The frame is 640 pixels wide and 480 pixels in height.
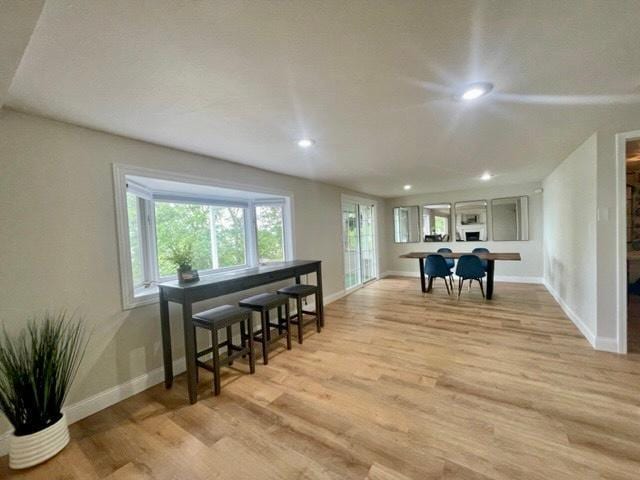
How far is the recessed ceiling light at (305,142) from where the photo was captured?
2558 mm

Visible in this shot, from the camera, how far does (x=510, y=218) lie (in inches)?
240

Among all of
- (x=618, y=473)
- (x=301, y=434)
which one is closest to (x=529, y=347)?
(x=618, y=473)

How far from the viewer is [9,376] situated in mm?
1584

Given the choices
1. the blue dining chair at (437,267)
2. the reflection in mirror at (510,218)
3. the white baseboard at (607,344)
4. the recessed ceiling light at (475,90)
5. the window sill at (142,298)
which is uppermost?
the recessed ceiling light at (475,90)

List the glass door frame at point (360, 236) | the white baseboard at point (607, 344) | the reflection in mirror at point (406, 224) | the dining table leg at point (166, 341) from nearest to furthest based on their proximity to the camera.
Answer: the dining table leg at point (166, 341) → the white baseboard at point (607, 344) → the glass door frame at point (360, 236) → the reflection in mirror at point (406, 224)

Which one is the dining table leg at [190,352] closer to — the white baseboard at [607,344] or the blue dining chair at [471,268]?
the white baseboard at [607,344]

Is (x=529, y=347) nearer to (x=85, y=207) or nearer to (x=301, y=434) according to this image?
(x=301, y=434)

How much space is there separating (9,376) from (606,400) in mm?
3905

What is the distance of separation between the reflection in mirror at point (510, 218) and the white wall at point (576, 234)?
1182 millimetres

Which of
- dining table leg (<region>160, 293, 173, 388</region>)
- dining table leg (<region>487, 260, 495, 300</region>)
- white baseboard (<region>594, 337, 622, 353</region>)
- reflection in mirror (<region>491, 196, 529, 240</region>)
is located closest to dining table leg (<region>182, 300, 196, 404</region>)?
dining table leg (<region>160, 293, 173, 388</region>)

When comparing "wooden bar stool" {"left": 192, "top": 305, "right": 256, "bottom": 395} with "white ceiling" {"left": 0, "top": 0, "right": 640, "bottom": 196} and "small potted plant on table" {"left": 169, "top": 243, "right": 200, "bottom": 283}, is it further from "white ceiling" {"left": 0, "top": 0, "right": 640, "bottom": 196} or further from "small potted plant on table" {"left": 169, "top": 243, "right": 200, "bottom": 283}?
"white ceiling" {"left": 0, "top": 0, "right": 640, "bottom": 196}

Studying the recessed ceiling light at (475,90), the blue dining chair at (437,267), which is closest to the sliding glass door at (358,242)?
the blue dining chair at (437,267)

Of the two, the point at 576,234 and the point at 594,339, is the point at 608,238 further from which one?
the point at 594,339

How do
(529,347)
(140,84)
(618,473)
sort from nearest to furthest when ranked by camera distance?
(618,473) → (140,84) → (529,347)
